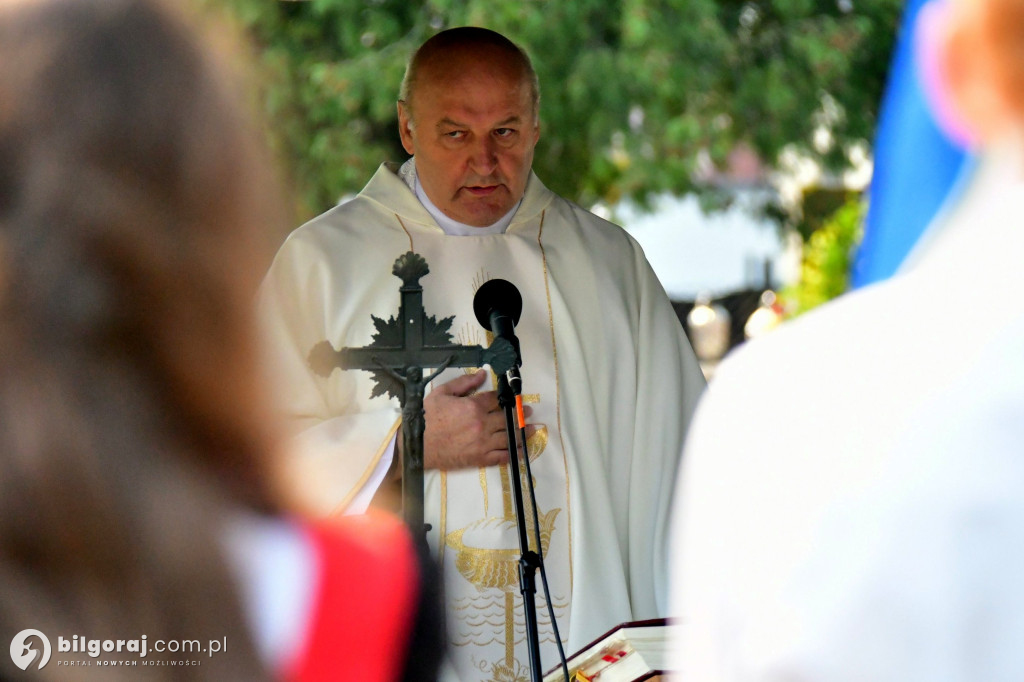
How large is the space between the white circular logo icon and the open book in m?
1.45

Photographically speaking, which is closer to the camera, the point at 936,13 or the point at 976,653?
the point at 976,653

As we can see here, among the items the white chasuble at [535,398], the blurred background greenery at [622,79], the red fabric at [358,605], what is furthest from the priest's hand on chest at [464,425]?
the blurred background greenery at [622,79]

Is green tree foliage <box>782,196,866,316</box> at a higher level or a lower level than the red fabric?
higher

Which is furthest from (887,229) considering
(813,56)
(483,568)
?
(813,56)

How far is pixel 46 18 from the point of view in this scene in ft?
3.50

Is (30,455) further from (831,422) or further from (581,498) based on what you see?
(581,498)

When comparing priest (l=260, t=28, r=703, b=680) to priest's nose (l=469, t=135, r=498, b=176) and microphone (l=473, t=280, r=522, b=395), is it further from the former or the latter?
microphone (l=473, t=280, r=522, b=395)

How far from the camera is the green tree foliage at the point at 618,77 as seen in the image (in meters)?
Result: 8.23

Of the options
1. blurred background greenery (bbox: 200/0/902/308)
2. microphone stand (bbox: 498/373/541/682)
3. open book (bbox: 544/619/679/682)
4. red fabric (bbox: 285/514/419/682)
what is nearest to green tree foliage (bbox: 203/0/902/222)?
blurred background greenery (bbox: 200/0/902/308)

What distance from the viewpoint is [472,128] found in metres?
3.86

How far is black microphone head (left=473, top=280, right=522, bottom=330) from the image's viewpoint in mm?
3010

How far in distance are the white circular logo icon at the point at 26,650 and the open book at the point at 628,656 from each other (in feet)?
4.76

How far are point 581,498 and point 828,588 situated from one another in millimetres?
2799

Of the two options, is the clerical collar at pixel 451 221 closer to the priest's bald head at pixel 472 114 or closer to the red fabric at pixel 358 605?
the priest's bald head at pixel 472 114
